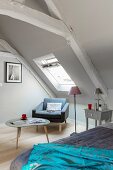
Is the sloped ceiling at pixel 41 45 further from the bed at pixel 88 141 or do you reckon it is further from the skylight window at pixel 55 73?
the bed at pixel 88 141

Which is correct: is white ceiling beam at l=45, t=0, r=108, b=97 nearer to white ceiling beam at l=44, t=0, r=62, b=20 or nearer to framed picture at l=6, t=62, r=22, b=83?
white ceiling beam at l=44, t=0, r=62, b=20

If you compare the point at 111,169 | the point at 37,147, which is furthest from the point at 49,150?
the point at 111,169

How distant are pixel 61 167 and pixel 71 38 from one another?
7.88 ft

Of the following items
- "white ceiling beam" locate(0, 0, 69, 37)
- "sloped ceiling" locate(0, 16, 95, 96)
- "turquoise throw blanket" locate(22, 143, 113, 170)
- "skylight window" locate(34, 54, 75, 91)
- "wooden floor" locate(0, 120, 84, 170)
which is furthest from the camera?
"skylight window" locate(34, 54, 75, 91)

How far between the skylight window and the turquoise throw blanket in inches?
128

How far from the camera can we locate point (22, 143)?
3.22 m

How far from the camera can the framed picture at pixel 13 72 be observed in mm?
4486

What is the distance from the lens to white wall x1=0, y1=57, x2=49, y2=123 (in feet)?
14.6

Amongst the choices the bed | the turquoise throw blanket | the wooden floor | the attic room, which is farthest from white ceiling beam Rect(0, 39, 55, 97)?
the turquoise throw blanket

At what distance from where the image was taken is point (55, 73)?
16.5 ft

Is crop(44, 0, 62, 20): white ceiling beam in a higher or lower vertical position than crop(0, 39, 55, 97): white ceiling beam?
higher

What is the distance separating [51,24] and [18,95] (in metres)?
2.52

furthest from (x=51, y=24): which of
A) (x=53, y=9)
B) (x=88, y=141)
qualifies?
(x=88, y=141)

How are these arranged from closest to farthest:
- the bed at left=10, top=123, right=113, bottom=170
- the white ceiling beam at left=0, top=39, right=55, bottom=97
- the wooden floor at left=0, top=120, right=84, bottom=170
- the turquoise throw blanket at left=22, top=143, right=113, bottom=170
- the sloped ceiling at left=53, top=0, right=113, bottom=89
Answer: the turquoise throw blanket at left=22, top=143, right=113, bottom=170
the bed at left=10, top=123, right=113, bottom=170
the sloped ceiling at left=53, top=0, right=113, bottom=89
the wooden floor at left=0, top=120, right=84, bottom=170
the white ceiling beam at left=0, top=39, right=55, bottom=97
